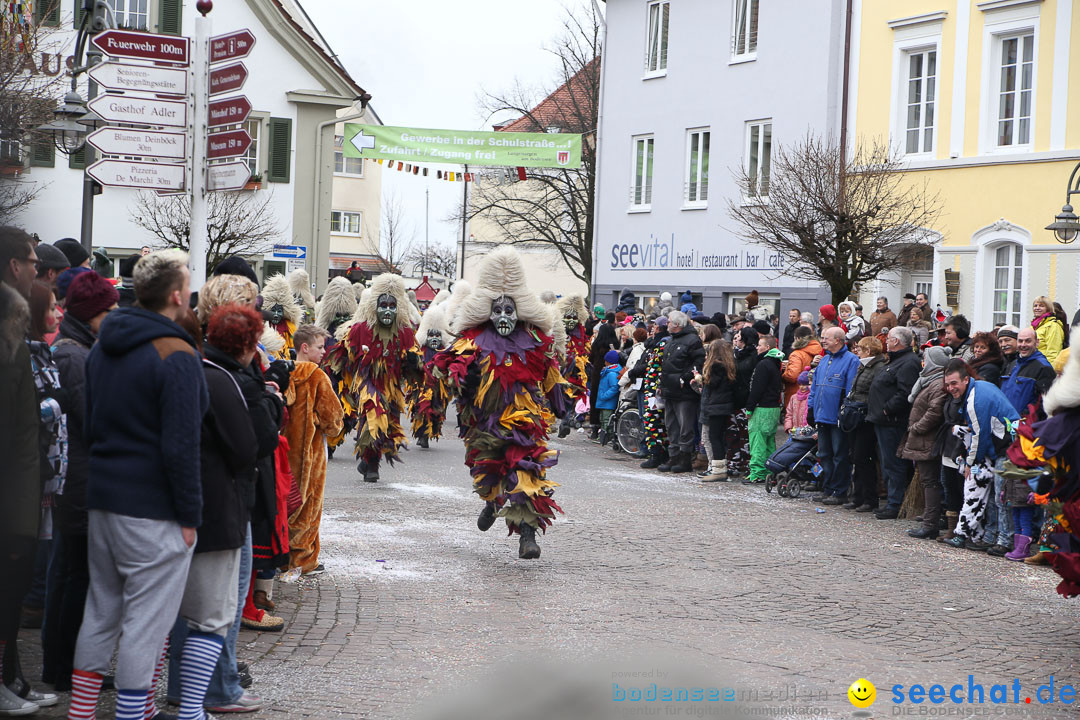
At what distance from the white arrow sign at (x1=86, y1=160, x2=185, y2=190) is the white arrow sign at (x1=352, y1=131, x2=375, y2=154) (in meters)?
18.8

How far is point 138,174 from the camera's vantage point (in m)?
7.83

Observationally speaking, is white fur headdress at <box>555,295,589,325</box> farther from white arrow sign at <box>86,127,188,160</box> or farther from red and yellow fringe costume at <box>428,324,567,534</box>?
white arrow sign at <box>86,127,188,160</box>

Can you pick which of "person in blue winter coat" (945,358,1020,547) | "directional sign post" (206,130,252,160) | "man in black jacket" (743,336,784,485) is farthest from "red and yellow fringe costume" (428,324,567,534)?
"man in black jacket" (743,336,784,485)

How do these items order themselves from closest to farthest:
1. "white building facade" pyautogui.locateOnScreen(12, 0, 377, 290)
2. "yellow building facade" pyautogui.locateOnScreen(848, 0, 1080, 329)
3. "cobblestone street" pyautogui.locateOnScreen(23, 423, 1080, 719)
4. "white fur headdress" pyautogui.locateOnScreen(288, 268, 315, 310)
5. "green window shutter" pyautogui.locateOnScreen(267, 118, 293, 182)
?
"cobblestone street" pyautogui.locateOnScreen(23, 423, 1080, 719), "white fur headdress" pyautogui.locateOnScreen(288, 268, 315, 310), "yellow building facade" pyautogui.locateOnScreen(848, 0, 1080, 329), "white building facade" pyautogui.locateOnScreen(12, 0, 377, 290), "green window shutter" pyautogui.locateOnScreen(267, 118, 293, 182)

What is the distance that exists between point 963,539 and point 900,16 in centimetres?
1499

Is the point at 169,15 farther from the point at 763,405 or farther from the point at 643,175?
the point at 763,405

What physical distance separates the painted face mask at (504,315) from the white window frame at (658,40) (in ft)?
70.0

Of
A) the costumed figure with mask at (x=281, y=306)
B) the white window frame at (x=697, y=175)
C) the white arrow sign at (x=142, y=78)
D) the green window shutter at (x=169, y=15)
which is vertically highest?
the green window shutter at (x=169, y=15)

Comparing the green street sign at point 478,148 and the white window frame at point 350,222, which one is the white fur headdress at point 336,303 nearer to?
the green street sign at point 478,148

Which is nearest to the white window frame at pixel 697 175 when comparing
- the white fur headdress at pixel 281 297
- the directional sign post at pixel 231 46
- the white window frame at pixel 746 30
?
the white window frame at pixel 746 30

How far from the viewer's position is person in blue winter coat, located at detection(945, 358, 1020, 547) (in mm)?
10875

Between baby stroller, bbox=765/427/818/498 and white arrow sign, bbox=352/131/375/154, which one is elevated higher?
white arrow sign, bbox=352/131/375/154

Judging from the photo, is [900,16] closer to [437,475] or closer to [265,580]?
[437,475]

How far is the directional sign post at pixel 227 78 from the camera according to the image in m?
7.86
